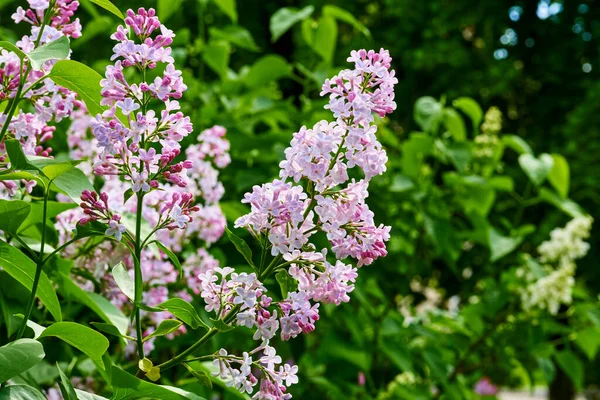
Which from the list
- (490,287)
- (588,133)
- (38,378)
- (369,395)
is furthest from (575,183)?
(38,378)

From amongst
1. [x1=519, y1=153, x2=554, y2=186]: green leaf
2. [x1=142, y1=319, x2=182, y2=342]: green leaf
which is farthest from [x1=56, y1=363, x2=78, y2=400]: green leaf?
[x1=519, y1=153, x2=554, y2=186]: green leaf

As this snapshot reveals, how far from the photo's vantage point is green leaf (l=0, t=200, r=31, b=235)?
3.96 feet

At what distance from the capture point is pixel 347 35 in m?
8.30

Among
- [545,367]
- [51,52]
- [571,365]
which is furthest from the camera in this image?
[571,365]

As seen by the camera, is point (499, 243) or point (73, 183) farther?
point (499, 243)

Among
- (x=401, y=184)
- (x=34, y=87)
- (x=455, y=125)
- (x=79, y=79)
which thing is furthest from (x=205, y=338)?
(x=455, y=125)

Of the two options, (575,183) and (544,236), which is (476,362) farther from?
(575,183)

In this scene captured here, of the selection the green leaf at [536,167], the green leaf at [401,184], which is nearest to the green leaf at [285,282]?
the green leaf at [401,184]

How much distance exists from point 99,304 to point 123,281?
1.17 feet

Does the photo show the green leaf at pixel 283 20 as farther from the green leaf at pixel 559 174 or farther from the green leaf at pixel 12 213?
the green leaf at pixel 12 213

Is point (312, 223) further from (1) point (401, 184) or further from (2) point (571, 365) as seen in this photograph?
(2) point (571, 365)

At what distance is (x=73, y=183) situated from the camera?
1193 millimetres

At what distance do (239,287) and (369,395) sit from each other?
214 centimetres

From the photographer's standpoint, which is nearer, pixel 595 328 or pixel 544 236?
pixel 595 328
